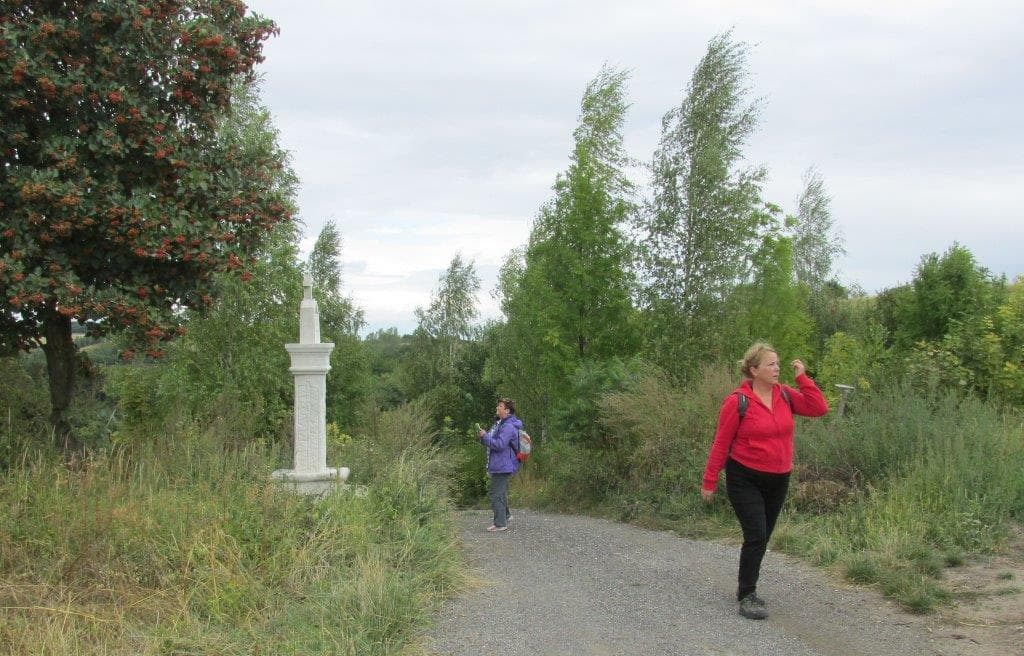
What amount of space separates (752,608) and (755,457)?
3.56ft

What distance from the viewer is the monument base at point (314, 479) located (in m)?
8.34

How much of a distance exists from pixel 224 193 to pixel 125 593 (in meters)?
3.79

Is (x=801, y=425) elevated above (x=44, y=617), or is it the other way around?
(x=801, y=425)

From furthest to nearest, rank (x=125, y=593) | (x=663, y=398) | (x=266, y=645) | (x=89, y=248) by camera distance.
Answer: (x=663, y=398), (x=89, y=248), (x=125, y=593), (x=266, y=645)

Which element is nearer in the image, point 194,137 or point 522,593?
point 522,593

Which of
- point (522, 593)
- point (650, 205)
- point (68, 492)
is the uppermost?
point (650, 205)

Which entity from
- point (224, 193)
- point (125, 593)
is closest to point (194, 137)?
point (224, 193)

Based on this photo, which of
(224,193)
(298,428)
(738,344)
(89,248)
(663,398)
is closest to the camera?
(89,248)

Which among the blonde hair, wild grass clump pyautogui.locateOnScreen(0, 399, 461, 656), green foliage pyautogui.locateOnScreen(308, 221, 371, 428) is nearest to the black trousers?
the blonde hair

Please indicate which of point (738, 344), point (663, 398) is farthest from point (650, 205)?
point (663, 398)

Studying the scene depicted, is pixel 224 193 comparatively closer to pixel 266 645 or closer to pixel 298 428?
pixel 298 428

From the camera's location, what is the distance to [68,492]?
667 centimetres

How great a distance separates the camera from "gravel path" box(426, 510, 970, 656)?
5.52 metres

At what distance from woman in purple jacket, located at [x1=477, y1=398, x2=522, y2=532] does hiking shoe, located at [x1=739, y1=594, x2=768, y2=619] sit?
488 cm
